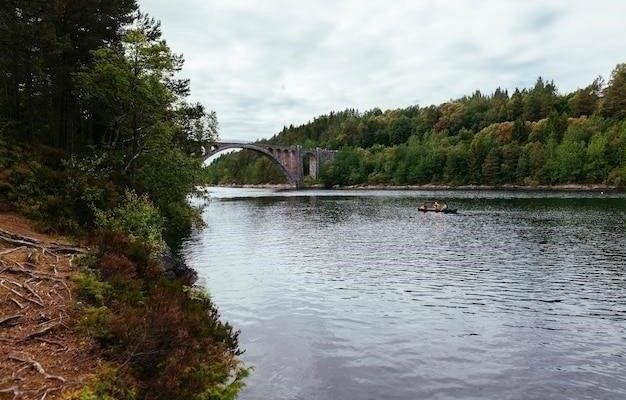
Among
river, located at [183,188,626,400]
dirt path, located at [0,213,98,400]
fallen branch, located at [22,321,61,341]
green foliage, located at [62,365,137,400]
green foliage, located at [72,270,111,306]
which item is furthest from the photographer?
river, located at [183,188,626,400]

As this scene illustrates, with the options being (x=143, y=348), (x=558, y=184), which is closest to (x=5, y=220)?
(x=143, y=348)

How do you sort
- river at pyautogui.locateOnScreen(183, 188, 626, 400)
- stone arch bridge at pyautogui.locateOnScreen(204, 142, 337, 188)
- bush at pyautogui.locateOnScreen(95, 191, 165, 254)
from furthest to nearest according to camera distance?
stone arch bridge at pyautogui.locateOnScreen(204, 142, 337, 188) < bush at pyautogui.locateOnScreen(95, 191, 165, 254) < river at pyautogui.locateOnScreen(183, 188, 626, 400)

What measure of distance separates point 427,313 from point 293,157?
15201 cm

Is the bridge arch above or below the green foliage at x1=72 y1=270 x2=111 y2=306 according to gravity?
above

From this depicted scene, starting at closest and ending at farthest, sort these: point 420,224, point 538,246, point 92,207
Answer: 1. point 92,207
2. point 538,246
3. point 420,224

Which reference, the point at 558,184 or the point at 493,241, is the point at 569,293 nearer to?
the point at 493,241

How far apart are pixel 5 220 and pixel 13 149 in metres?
7.32

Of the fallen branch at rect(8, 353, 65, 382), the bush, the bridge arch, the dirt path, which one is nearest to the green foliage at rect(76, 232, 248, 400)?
the dirt path

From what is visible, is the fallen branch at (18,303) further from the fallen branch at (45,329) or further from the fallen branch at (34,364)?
the fallen branch at (34,364)

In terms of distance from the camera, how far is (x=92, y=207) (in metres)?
20.2

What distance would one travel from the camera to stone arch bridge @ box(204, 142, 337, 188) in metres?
144

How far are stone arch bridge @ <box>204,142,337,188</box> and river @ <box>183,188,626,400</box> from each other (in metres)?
97.5

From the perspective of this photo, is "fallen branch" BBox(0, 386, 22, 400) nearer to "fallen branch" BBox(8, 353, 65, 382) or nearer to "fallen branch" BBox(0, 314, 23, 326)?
"fallen branch" BBox(8, 353, 65, 382)

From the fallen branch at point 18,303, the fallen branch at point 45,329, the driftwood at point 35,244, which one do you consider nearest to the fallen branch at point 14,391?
the fallen branch at point 45,329
